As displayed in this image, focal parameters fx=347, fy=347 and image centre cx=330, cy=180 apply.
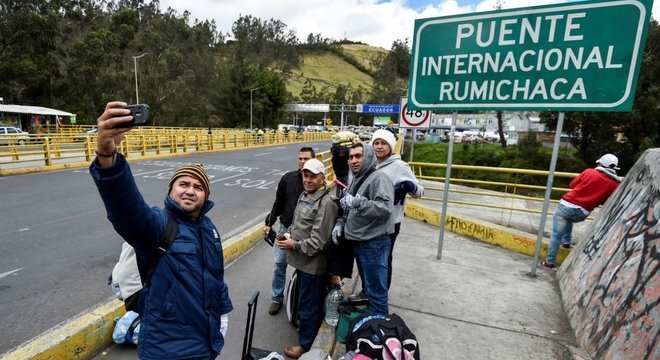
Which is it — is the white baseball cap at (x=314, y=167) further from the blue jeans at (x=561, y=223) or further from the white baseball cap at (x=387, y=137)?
the blue jeans at (x=561, y=223)

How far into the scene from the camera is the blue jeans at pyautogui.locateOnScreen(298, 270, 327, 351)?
2.96 metres

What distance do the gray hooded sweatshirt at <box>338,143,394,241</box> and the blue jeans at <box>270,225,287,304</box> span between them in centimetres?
93

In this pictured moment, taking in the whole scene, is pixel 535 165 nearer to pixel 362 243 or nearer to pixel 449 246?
pixel 449 246

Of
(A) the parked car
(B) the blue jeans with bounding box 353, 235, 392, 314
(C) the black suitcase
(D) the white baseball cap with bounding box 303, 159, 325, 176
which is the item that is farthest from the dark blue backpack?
(A) the parked car

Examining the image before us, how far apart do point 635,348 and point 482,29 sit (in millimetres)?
3501

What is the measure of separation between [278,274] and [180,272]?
196 cm

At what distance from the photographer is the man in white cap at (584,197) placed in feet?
14.8

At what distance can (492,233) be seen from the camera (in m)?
5.77

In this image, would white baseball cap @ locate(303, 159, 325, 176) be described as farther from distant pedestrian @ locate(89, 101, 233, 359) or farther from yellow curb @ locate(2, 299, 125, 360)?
yellow curb @ locate(2, 299, 125, 360)

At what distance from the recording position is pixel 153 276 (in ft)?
5.71

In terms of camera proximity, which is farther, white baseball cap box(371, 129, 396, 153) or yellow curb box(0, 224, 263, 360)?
white baseball cap box(371, 129, 396, 153)

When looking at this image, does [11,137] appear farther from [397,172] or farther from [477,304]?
[477,304]

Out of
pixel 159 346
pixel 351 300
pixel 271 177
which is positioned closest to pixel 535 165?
pixel 271 177

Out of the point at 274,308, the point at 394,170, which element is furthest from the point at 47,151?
the point at 394,170
